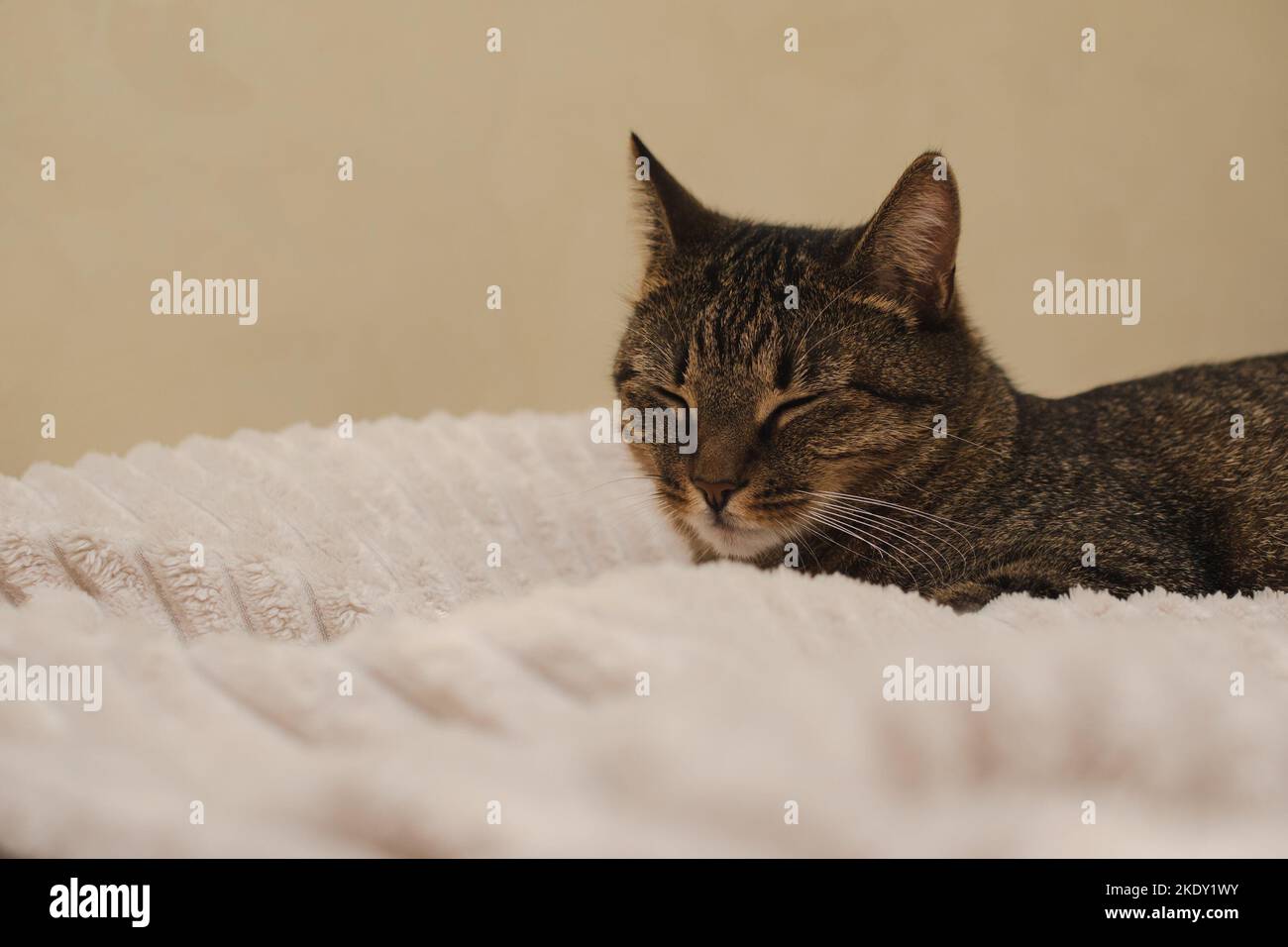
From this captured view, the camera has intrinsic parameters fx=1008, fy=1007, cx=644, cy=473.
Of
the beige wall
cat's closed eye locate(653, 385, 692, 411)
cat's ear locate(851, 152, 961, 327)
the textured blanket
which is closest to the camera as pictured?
the textured blanket

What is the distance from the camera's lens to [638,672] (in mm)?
571

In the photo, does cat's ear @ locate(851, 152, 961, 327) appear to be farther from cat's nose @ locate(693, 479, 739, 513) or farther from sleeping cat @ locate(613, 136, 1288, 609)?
cat's nose @ locate(693, 479, 739, 513)

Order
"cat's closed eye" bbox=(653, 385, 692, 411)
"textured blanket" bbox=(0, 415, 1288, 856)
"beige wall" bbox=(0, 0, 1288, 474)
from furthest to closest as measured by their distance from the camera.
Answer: "beige wall" bbox=(0, 0, 1288, 474) → "cat's closed eye" bbox=(653, 385, 692, 411) → "textured blanket" bbox=(0, 415, 1288, 856)

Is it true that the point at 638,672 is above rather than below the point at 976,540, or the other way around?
below

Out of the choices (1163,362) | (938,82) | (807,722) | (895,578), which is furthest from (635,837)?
(1163,362)

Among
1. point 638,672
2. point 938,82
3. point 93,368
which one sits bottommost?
point 638,672

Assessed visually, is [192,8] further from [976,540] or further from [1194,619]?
[1194,619]

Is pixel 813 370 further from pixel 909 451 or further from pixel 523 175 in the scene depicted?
pixel 523 175

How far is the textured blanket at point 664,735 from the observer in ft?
1.56

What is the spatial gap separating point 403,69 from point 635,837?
6.19ft

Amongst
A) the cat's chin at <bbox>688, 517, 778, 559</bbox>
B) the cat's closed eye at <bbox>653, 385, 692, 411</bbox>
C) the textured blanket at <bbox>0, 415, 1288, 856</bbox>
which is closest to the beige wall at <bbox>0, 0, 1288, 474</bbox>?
the cat's closed eye at <bbox>653, 385, 692, 411</bbox>

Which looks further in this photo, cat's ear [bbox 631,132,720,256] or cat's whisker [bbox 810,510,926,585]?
cat's ear [bbox 631,132,720,256]

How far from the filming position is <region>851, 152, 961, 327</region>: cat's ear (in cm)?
109

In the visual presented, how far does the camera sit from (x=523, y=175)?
208cm
